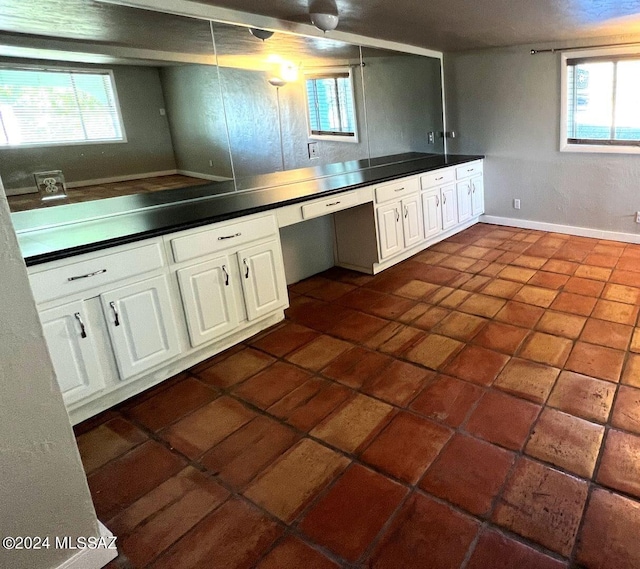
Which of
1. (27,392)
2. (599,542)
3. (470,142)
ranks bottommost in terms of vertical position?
(599,542)

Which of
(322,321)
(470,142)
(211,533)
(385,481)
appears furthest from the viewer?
(470,142)

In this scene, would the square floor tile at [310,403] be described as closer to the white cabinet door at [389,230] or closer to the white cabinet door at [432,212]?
the white cabinet door at [389,230]

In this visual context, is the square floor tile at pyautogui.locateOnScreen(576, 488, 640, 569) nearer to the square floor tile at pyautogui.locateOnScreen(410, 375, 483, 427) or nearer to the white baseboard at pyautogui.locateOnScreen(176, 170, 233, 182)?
the square floor tile at pyautogui.locateOnScreen(410, 375, 483, 427)

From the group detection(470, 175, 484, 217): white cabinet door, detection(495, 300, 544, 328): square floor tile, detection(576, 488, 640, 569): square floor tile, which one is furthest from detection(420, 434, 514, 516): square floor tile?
detection(470, 175, 484, 217): white cabinet door

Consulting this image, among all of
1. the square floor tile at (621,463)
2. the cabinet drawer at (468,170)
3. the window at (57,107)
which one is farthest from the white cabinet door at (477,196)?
the window at (57,107)

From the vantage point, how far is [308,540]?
152 cm

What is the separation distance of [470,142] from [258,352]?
378 cm

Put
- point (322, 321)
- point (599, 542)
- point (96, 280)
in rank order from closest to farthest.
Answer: point (599, 542) → point (96, 280) → point (322, 321)

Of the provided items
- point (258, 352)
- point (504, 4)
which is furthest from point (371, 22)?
point (258, 352)

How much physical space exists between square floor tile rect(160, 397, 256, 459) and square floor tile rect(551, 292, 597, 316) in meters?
2.20

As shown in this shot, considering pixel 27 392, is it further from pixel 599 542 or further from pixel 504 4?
pixel 504 4

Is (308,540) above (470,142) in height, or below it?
below

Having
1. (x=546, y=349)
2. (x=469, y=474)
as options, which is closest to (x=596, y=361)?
(x=546, y=349)

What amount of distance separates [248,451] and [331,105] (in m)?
3.15
